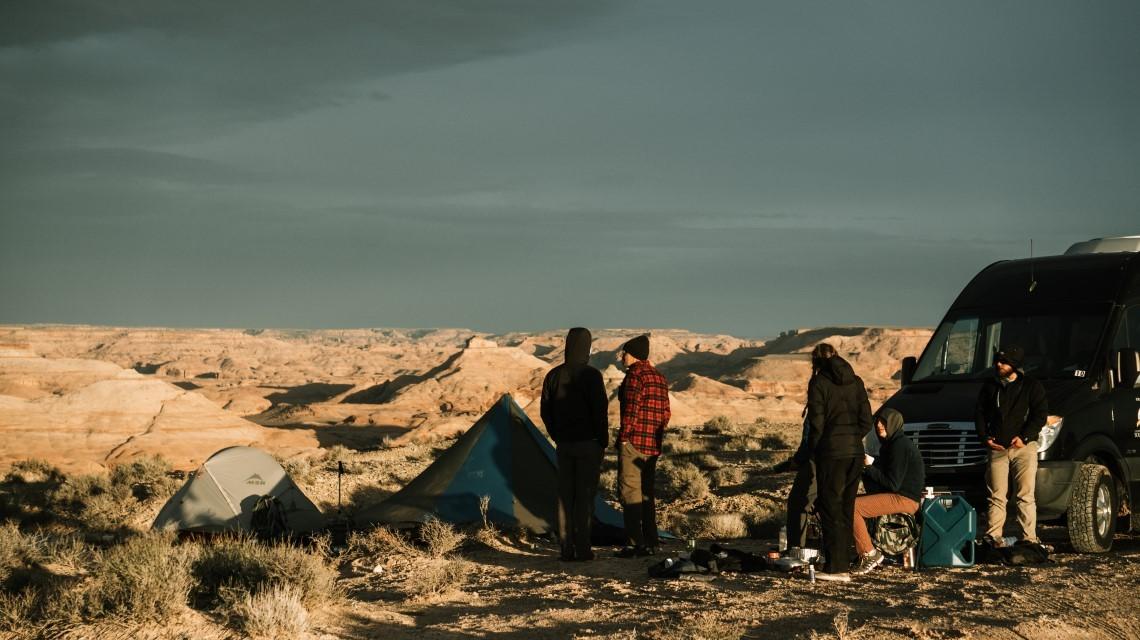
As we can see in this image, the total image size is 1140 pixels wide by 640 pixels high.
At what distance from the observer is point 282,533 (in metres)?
12.3

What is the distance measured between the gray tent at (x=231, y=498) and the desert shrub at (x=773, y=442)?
618 inches

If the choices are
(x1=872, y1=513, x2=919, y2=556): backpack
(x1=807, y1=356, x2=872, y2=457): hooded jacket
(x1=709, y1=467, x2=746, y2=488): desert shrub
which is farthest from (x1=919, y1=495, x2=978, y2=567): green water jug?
(x1=709, y1=467, x2=746, y2=488): desert shrub

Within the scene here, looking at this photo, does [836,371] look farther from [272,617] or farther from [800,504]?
[272,617]

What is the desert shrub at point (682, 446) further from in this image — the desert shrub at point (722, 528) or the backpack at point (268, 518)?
the backpack at point (268, 518)

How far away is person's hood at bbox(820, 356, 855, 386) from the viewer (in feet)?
28.9

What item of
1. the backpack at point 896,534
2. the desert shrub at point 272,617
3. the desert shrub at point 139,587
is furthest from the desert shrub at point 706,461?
the desert shrub at point 272,617

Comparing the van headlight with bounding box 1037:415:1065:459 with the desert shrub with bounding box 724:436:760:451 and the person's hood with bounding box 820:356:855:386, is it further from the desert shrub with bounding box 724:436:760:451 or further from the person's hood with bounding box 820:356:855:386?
the desert shrub with bounding box 724:436:760:451

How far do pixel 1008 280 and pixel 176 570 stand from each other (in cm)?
873

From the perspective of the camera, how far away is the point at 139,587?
7.88 meters

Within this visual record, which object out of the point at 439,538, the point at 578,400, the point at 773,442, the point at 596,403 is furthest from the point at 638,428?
the point at 773,442

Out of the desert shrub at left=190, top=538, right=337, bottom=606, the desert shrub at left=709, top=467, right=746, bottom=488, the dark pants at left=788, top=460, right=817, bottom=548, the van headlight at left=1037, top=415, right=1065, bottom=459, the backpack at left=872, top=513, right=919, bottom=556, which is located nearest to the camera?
the desert shrub at left=190, top=538, right=337, bottom=606

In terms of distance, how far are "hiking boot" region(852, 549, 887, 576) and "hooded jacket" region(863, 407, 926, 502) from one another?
0.55 meters

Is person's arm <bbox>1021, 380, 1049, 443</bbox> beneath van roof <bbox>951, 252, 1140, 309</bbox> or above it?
beneath

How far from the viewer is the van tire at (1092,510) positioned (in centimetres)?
1001
